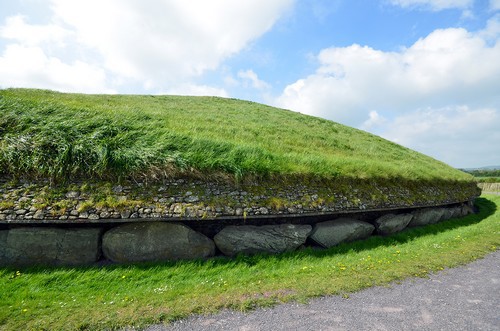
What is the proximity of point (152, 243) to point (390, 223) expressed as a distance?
10.3 m

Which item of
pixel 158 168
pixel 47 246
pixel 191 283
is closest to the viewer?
pixel 191 283

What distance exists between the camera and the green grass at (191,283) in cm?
567

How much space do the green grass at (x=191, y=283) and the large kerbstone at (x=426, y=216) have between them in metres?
3.40

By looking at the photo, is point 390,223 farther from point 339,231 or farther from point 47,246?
point 47,246

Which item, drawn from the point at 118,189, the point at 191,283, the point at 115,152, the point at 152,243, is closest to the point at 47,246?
the point at 118,189

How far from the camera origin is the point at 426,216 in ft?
46.7

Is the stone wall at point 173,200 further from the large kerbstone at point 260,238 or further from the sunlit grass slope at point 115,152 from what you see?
the large kerbstone at point 260,238

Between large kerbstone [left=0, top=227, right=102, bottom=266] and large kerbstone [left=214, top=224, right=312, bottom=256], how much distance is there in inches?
156

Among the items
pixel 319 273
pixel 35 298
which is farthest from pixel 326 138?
pixel 35 298

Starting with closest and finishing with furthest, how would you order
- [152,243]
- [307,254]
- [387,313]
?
[387,313], [152,243], [307,254]

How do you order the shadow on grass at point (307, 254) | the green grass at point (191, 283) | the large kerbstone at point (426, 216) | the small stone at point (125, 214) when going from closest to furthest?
the green grass at point (191, 283) → the shadow on grass at point (307, 254) → the small stone at point (125, 214) → the large kerbstone at point (426, 216)

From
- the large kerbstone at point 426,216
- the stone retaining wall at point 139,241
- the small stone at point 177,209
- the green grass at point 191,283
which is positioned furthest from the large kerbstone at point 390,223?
the small stone at point 177,209

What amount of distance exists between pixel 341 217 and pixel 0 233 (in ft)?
38.8

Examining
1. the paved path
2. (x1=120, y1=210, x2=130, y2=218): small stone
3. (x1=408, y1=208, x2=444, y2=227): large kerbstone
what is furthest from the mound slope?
the paved path
